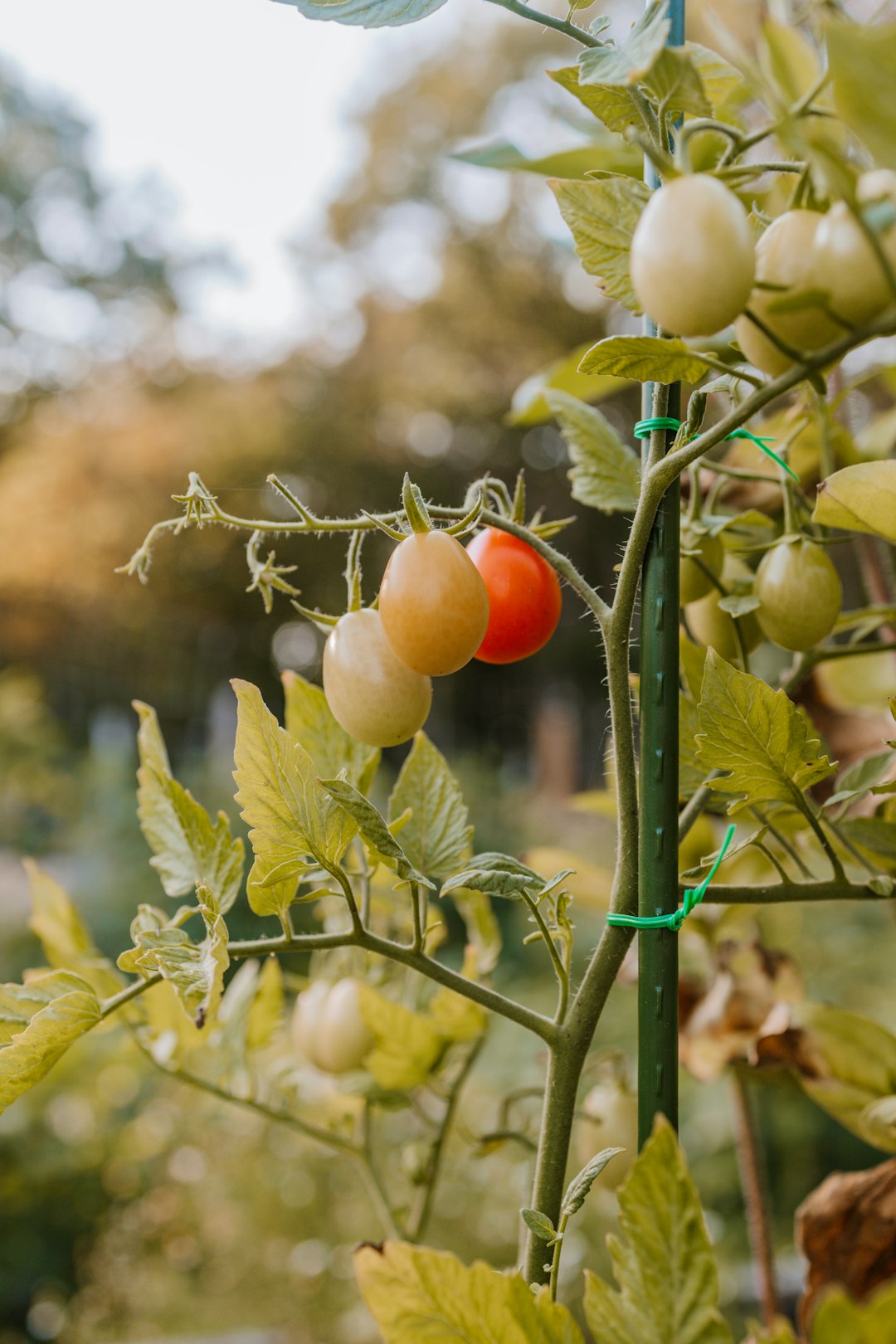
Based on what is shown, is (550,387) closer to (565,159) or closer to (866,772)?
(565,159)

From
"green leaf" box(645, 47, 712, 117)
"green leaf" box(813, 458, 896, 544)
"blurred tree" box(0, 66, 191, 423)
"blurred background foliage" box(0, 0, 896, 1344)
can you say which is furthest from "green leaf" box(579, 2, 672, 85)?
"blurred tree" box(0, 66, 191, 423)

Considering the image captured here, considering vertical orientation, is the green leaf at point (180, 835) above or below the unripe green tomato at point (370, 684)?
below

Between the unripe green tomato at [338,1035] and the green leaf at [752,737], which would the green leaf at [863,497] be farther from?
the unripe green tomato at [338,1035]

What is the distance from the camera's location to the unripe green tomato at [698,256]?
158 mm

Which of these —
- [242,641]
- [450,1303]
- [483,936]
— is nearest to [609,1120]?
[483,936]

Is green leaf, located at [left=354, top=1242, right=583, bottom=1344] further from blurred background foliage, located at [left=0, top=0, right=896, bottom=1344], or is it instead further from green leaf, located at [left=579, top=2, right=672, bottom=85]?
blurred background foliage, located at [left=0, top=0, right=896, bottom=1344]

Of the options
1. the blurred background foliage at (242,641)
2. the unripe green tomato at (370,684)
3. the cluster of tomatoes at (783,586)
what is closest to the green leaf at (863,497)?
the cluster of tomatoes at (783,586)

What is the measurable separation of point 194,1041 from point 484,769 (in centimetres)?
268


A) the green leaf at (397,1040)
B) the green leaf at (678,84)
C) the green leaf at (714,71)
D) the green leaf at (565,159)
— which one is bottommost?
the green leaf at (397,1040)

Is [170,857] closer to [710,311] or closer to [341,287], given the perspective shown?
[710,311]

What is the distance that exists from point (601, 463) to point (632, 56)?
0.43 feet

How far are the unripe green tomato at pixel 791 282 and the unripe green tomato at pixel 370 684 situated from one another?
0.37ft

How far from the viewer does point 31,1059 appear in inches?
8.8

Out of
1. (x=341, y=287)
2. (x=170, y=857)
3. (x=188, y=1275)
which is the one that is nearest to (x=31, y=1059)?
(x=170, y=857)
